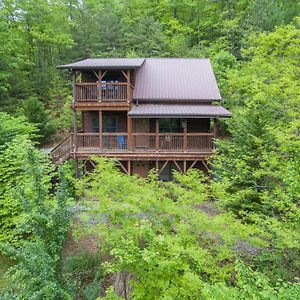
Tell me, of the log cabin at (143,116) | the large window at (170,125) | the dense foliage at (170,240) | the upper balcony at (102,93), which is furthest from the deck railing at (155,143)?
the dense foliage at (170,240)

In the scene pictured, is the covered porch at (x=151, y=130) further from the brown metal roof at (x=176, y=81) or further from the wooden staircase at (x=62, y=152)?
the brown metal roof at (x=176, y=81)

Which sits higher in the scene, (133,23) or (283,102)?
(133,23)

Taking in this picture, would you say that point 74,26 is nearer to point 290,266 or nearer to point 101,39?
point 101,39

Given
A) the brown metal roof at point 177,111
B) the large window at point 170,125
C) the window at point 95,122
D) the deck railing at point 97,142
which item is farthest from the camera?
the window at point 95,122

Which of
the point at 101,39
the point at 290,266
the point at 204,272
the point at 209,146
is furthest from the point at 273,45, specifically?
the point at 101,39

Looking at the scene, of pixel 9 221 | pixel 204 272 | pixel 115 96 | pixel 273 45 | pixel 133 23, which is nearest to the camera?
pixel 204 272

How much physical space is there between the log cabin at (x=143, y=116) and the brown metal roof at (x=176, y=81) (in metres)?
0.06

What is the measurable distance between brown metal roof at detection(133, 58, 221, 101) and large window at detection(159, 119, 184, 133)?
1410mm

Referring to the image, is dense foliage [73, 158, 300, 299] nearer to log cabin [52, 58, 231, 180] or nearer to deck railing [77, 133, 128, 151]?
log cabin [52, 58, 231, 180]

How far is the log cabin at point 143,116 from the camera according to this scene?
17.4 m

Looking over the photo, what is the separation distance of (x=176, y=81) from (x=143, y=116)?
182 inches

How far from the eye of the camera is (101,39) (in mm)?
33000

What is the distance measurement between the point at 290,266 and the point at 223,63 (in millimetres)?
21600

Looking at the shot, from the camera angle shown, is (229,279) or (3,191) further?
(3,191)
